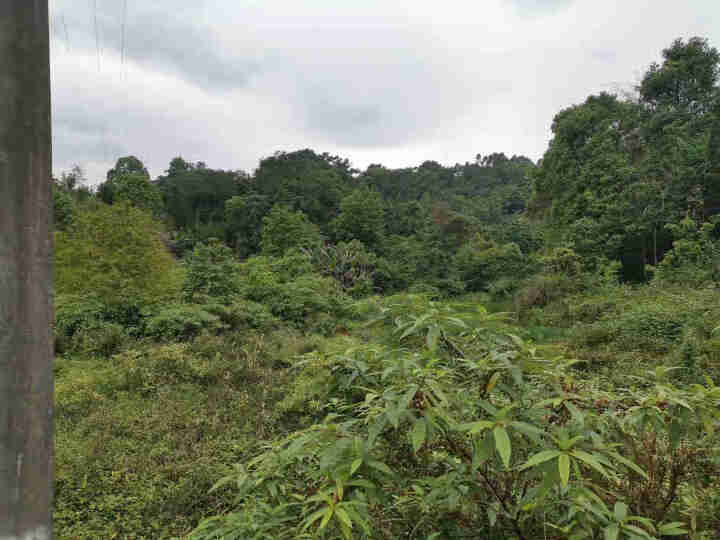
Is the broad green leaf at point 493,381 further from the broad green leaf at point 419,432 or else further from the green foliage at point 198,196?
the green foliage at point 198,196

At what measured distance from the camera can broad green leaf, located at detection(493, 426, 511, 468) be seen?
34.3 inches

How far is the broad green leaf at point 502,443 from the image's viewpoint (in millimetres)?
872

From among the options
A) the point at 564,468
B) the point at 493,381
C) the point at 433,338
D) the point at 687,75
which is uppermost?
the point at 687,75

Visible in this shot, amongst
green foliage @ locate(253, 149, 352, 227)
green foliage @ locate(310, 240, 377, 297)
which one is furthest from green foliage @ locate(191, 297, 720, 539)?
green foliage @ locate(253, 149, 352, 227)

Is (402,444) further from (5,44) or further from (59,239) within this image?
(59,239)

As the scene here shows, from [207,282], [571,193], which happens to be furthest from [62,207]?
[571,193]

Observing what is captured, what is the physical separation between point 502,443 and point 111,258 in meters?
9.96

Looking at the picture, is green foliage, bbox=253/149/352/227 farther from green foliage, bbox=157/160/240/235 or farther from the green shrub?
the green shrub

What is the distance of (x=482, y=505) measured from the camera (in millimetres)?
1267

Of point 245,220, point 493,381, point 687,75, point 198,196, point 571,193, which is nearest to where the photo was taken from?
point 493,381

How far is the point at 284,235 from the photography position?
2023cm

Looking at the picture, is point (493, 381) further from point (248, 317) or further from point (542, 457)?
point (248, 317)

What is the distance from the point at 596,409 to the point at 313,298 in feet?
34.1

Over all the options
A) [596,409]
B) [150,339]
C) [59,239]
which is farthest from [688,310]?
[59,239]
